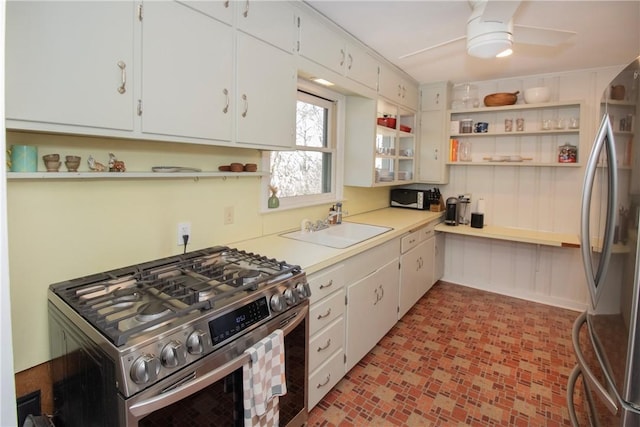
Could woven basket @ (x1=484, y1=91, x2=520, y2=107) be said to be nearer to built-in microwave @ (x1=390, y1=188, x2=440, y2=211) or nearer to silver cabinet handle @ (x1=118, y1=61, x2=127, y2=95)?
built-in microwave @ (x1=390, y1=188, x2=440, y2=211)

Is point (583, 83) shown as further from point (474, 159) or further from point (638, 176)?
point (638, 176)

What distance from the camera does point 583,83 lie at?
10.9 ft

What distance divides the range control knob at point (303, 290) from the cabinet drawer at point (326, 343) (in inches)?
14.1

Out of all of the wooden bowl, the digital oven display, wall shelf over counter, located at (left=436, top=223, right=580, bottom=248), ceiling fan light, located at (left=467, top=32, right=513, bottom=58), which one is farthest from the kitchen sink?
ceiling fan light, located at (left=467, top=32, right=513, bottom=58)

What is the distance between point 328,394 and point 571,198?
10.1 feet

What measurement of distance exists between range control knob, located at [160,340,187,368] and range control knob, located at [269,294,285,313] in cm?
41

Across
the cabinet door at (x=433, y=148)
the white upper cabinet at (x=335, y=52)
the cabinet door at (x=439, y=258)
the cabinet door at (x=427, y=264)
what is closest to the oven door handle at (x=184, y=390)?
the white upper cabinet at (x=335, y=52)

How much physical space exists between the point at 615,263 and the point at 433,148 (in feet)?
9.21

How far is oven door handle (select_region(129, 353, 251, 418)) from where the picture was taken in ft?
3.14

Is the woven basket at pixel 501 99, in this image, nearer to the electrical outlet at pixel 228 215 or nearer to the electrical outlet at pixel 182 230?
the electrical outlet at pixel 228 215

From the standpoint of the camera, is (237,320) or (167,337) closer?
(167,337)

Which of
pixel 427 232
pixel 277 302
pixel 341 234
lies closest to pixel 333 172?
pixel 341 234

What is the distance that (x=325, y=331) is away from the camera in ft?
6.35

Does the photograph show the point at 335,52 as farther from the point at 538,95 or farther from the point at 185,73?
the point at 538,95
